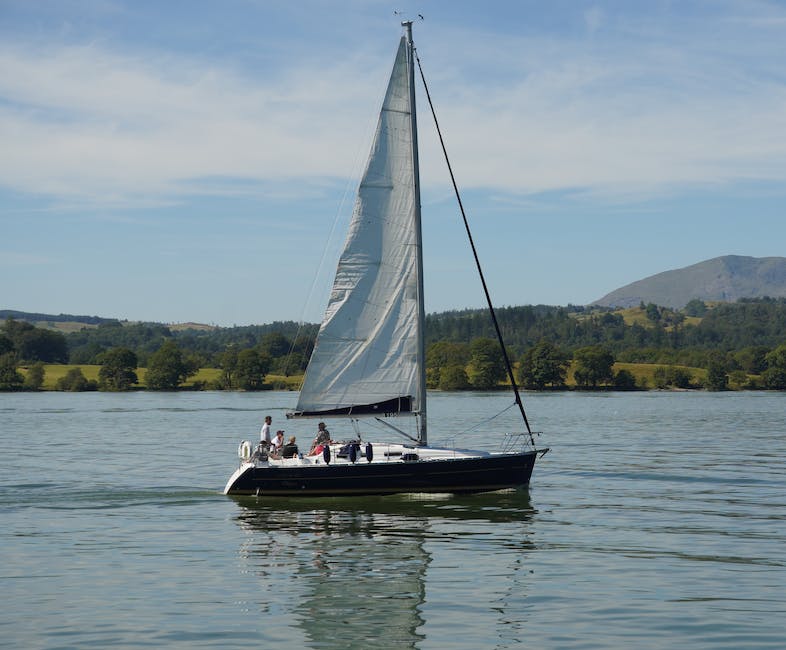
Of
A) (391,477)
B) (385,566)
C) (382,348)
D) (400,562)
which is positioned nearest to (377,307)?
(382,348)

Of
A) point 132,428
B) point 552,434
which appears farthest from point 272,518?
point 132,428

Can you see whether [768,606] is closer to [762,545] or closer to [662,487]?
[762,545]

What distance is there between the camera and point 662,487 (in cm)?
4906

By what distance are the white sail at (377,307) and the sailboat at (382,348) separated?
38mm

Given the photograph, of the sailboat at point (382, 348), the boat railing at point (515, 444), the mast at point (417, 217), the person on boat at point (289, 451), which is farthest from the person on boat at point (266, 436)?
the boat railing at point (515, 444)

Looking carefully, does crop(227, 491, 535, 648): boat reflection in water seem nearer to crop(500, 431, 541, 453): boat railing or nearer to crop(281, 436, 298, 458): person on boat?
crop(281, 436, 298, 458): person on boat

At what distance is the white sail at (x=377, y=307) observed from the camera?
4088 centimetres

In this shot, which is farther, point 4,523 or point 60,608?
point 4,523

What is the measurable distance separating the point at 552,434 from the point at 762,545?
5391cm

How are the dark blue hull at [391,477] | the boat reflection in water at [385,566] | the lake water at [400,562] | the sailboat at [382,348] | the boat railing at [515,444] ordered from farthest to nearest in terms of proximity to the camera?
the boat railing at [515,444] → the sailboat at [382,348] → the dark blue hull at [391,477] → the boat reflection in water at [385,566] → the lake water at [400,562]

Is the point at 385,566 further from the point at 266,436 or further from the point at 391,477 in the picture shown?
the point at 266,436

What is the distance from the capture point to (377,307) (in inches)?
1625

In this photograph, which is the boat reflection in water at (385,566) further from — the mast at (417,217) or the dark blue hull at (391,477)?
the mast at (417,217)

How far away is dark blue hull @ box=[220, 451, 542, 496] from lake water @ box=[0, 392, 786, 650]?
30.1 inches
